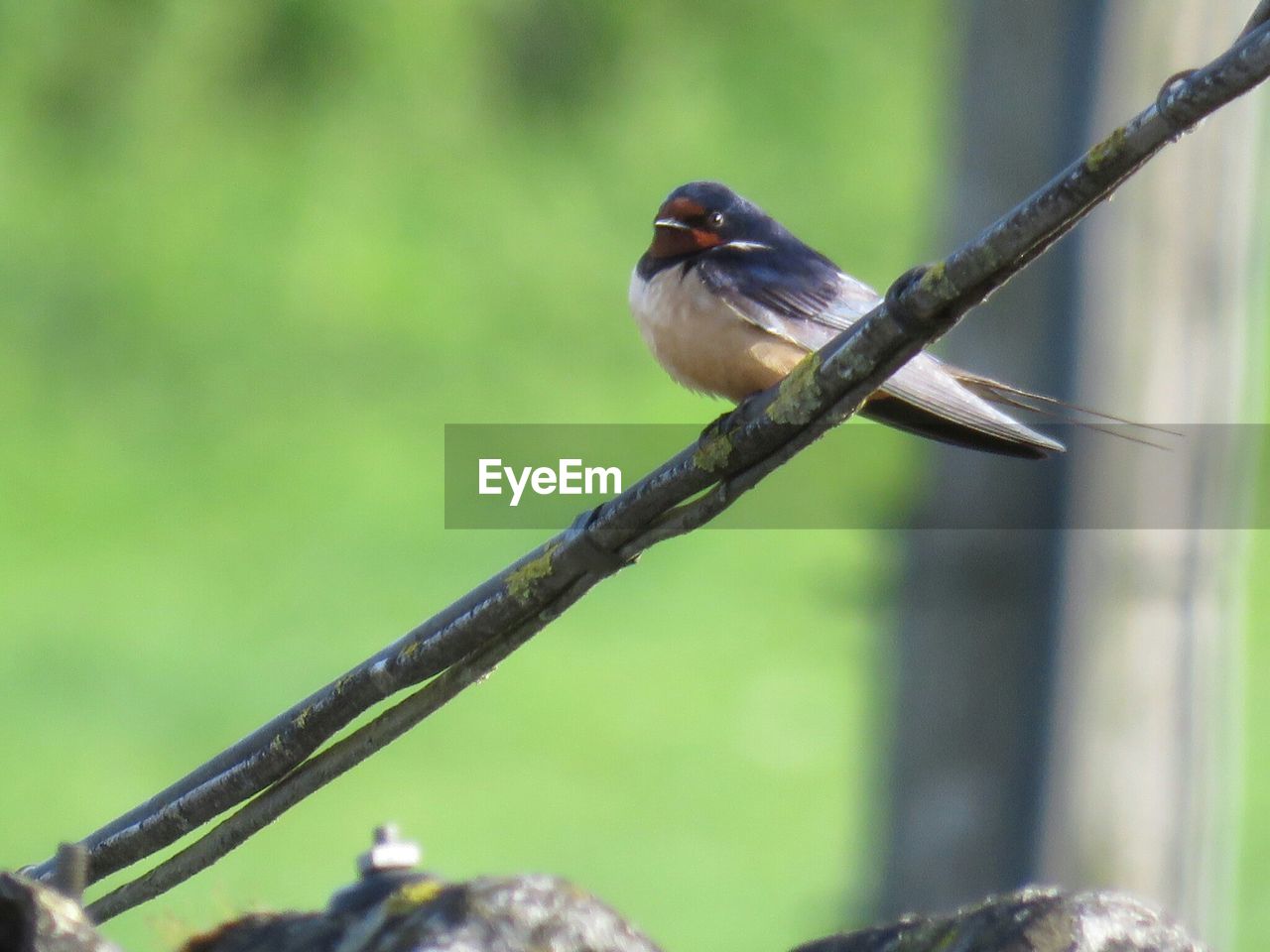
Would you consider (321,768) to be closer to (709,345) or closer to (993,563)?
(709,345)

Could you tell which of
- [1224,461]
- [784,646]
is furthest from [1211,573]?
[784,646]

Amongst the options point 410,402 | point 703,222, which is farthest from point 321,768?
point 410,402

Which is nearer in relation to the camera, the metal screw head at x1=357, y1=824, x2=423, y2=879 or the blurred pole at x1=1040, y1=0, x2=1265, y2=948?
the metal screw head at x1=357, y1=824, x2=423, y2=879

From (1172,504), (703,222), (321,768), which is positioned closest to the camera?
(321,768)

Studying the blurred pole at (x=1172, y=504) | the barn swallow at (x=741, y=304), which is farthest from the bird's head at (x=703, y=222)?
the blurred pole at (x=1172, y=504)

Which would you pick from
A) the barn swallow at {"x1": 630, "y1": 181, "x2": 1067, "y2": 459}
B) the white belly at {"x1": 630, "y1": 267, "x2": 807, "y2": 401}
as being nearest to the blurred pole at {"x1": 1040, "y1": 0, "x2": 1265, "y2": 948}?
the barn swallow at {"x1": 630, "y1": 181, "x2": 1067, "y2": 459}

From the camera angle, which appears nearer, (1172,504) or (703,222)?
(703,222)

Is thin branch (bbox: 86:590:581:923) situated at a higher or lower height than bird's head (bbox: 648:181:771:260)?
lower

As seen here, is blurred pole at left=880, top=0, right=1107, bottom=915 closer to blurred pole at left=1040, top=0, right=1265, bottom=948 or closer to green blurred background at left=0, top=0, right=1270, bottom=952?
blurred pole at left=1040, top=0, right=1265, bottom=948
